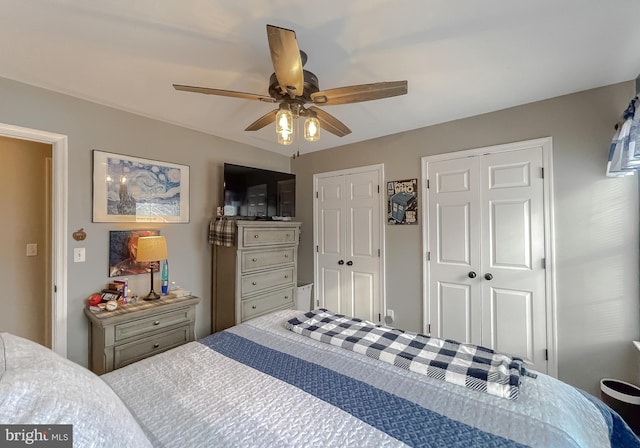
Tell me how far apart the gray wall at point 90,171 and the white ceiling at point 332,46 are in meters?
0.15

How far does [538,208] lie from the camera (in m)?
2.23

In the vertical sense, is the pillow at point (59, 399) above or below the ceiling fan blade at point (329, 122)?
below

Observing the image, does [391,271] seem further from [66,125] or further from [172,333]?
[66,125]

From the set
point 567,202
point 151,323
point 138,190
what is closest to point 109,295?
point 151,323

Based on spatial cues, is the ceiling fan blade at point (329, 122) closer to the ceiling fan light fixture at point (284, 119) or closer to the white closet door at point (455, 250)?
the ceiling fan light fixture at point (284, 119)

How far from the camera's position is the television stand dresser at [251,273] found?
264 cm

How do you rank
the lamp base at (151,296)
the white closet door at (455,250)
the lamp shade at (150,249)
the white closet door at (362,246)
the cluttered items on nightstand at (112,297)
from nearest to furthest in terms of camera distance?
1. the cluttered items on nightstand at (112,297)
2. the lamp shade at (150,249)
3. the lamp base at (151,296)
4. the white closet door at (455,250)
5. the white closet door at (362,246)

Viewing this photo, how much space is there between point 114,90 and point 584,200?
3.68m

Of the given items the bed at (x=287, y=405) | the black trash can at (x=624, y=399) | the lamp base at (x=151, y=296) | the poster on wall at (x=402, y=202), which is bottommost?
the black trash can at (x=624, y=399)

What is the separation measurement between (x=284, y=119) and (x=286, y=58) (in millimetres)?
364

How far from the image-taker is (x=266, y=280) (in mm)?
2916

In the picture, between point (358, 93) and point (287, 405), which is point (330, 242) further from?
point (287, 405)

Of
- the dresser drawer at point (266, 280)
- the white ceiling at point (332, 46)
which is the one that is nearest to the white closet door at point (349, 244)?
the dresser drawer at point (266, 280)

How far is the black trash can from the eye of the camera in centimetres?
172
